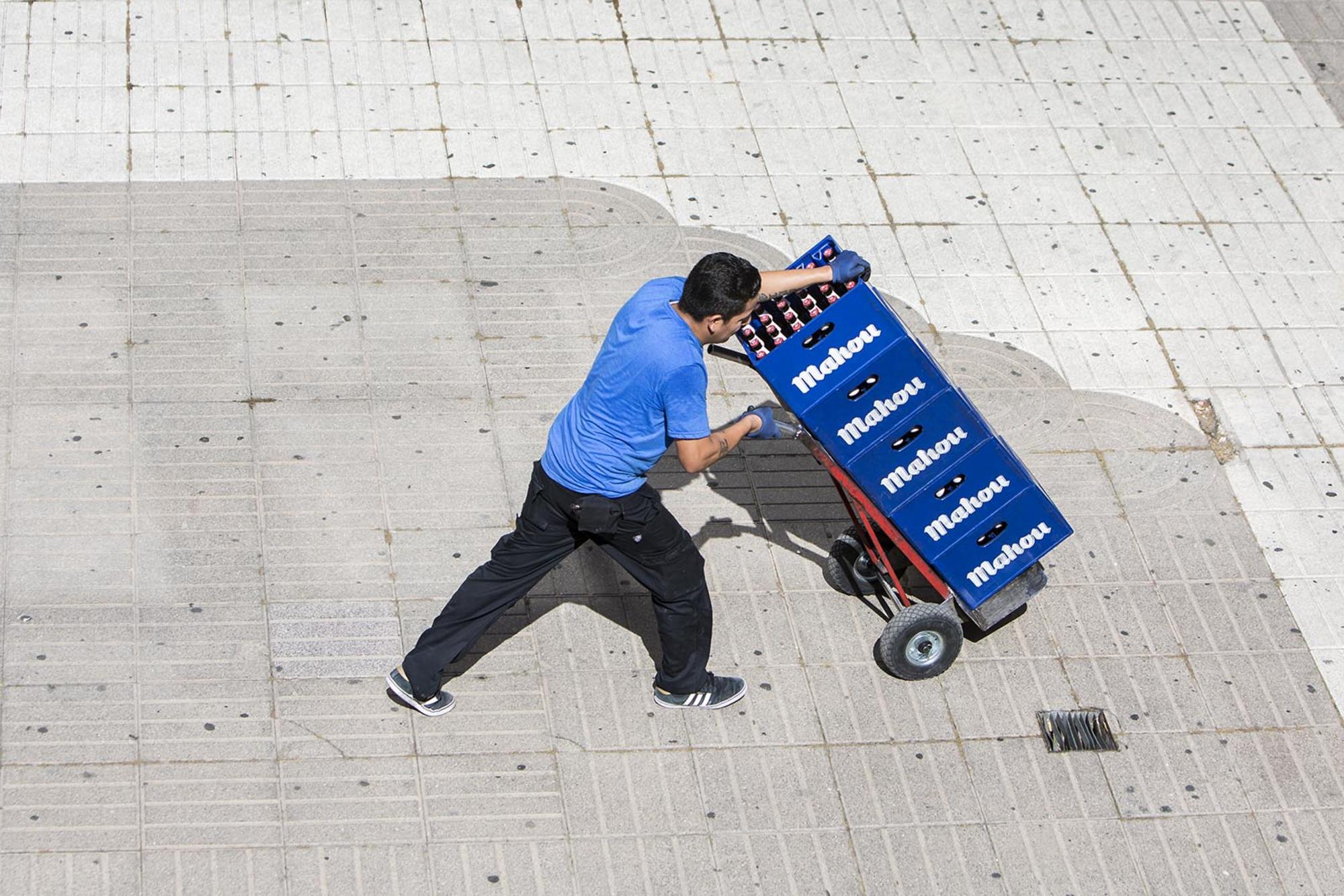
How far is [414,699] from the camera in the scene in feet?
19.3

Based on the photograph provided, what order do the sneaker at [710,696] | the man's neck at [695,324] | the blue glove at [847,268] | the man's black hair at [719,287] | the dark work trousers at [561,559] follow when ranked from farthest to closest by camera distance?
the sneaker at [710,696]
the blue glove at [847,268]
the dark work trousers at [561,559]
the man's neck at [695,324]
the man's black hair at [719,287]

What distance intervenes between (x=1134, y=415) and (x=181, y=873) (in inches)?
193

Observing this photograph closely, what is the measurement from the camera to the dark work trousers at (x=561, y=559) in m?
5.49

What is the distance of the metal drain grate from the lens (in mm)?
6199

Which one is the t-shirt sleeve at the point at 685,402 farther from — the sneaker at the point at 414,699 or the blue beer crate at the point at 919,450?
the sneaker at the point at 414,699

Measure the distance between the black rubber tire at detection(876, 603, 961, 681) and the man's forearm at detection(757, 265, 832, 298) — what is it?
140 cm

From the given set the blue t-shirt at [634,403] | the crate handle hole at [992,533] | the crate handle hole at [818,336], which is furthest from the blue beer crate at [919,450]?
the blue t-shirt at [634,403]

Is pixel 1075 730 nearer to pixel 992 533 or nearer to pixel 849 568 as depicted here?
pixel 992 533

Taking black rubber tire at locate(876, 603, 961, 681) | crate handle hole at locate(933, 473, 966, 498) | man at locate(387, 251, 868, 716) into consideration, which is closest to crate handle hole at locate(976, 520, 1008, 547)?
crate handle hole at locate(933, 473, 966, 498)

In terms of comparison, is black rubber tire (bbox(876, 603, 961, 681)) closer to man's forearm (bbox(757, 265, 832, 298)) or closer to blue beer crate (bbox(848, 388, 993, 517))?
blue beer crate (bbox(848, 388, 993, 517))

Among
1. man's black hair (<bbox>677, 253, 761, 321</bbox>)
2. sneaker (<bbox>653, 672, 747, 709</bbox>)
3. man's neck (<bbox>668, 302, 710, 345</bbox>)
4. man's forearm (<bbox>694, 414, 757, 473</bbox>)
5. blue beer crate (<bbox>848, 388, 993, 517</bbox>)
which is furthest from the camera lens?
sneaker (<bbox>653, 672, 747, 709</bbox>)

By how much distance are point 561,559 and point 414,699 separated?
78 centimetres

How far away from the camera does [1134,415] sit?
25.5 feet

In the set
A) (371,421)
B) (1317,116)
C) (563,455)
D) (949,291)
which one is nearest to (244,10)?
(371,421)
